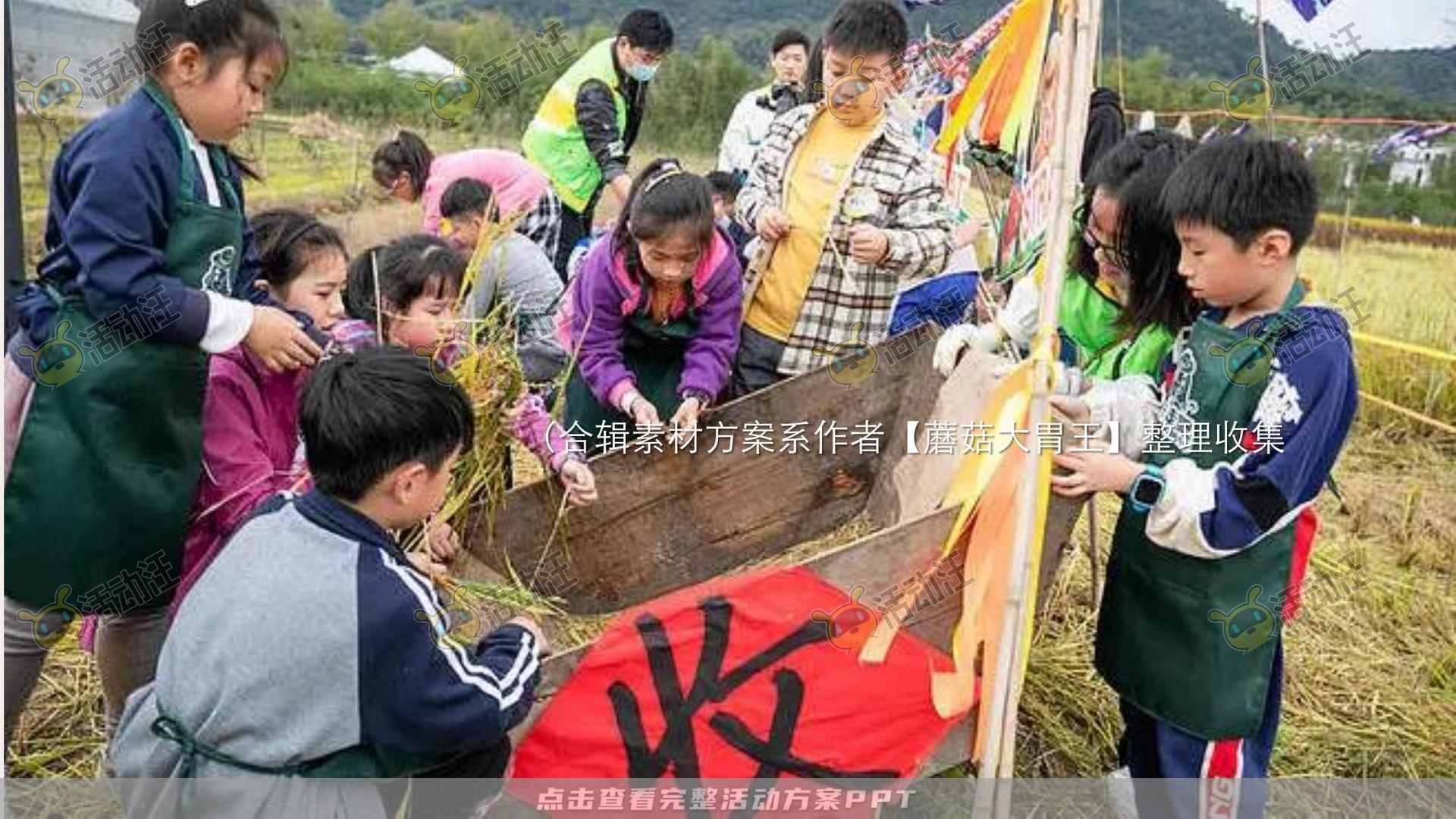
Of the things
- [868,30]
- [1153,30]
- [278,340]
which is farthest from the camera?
[1153,30]

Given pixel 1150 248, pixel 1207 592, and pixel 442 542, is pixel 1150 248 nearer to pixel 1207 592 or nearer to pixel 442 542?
pixel 1207 592

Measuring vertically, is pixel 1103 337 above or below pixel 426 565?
above

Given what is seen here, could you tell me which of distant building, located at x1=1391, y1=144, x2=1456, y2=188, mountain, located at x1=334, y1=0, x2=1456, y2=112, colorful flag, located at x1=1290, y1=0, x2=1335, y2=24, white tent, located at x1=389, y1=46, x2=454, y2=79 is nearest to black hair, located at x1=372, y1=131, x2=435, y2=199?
mountain, located at x1=334, y1=0, x2=1456, y2=112

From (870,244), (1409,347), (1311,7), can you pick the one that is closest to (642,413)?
(870,244)

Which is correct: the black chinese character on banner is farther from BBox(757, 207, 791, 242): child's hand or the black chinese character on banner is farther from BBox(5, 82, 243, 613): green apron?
BBox(757, 207, 791, 242): child's hand

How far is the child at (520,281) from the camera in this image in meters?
3.53

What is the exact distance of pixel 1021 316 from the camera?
251 cm

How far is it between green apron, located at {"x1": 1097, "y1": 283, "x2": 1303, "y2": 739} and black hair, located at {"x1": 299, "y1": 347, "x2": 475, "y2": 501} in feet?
3.91

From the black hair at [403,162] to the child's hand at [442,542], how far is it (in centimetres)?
259

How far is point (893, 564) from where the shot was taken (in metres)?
2.01

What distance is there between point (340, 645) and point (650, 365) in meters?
1.53

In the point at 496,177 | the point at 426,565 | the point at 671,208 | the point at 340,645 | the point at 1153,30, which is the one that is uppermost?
the point at 1153,30

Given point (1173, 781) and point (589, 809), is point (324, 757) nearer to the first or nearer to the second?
point (589, 809)

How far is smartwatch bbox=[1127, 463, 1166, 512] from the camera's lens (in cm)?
194
